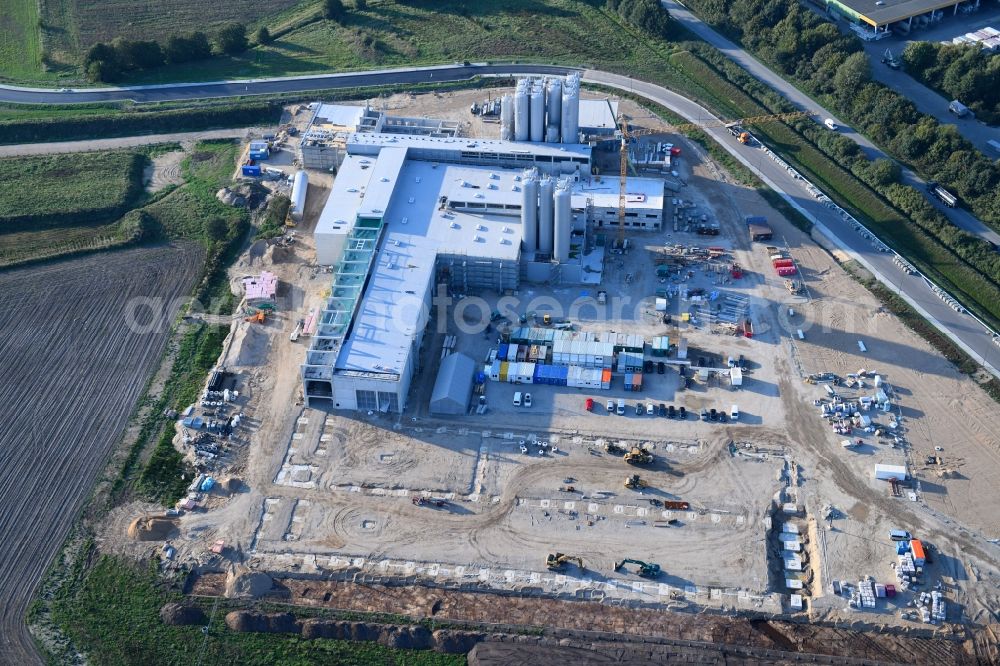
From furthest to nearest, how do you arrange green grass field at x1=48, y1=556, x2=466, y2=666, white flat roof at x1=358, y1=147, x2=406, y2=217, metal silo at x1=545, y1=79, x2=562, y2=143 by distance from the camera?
metal silo at x1=545, y1=79, x2=562, y2=143, white flat roof at x1=358, y1=147, x2=406, y2=217, green grass field at x1=48, y1=556, x2=466, y2=666

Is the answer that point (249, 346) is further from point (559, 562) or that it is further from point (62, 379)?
point (559, 562)

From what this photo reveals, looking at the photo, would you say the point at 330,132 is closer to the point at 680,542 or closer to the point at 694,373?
the point at 694,373

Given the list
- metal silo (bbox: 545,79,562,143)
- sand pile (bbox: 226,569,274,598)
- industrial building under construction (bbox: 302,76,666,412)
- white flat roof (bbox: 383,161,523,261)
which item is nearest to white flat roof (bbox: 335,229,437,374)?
industrial building under construction (bbox: 302,76,666,412)

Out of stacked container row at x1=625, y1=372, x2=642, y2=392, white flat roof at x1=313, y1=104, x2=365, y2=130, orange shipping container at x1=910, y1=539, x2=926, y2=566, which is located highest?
white flat roof at x1=313, y1=104, x2=365, y2=130

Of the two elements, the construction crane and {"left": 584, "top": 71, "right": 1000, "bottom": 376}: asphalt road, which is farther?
the construction crane

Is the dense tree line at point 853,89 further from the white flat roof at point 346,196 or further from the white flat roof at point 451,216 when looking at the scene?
the white flat roof at point 346,196

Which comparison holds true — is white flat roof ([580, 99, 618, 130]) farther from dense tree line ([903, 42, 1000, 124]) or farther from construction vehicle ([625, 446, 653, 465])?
construction vehicle ([625, 446, 653, 465])

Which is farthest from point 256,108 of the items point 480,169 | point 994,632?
point 994,632
